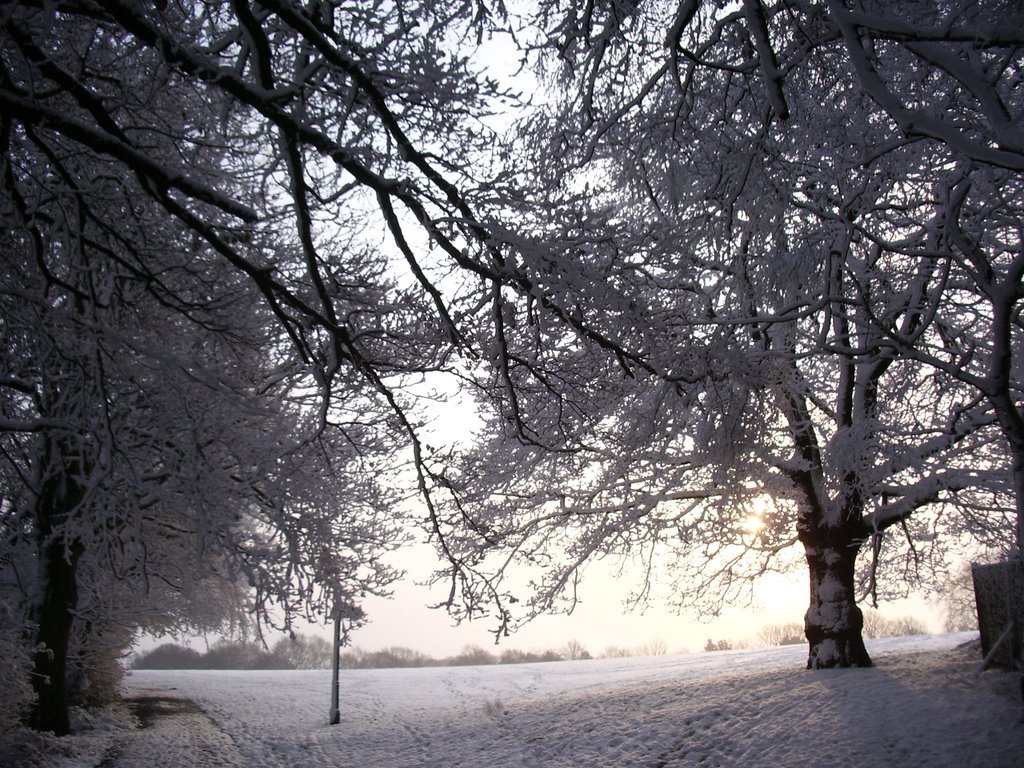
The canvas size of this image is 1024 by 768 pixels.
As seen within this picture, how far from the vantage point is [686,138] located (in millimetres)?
6340

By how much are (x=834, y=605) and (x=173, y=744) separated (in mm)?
9902

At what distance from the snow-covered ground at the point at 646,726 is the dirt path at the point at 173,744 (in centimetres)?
3

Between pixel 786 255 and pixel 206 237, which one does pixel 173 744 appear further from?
pixel 786 255

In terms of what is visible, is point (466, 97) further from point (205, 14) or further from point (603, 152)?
point (603, 152)

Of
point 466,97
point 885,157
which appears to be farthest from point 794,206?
point 466,97

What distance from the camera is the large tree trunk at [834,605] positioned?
423 inches

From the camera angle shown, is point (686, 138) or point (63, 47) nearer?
point (63, 47)

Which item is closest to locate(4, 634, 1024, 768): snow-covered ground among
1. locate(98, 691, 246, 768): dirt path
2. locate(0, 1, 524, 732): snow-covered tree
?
locate(98, 691, 246, 768): dirt path

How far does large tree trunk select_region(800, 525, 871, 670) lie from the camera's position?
1075 cm

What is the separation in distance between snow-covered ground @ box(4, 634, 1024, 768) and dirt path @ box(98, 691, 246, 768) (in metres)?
0.03

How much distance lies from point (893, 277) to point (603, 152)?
11.8ft

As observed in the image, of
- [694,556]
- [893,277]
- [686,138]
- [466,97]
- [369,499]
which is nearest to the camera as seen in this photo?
[466,97]

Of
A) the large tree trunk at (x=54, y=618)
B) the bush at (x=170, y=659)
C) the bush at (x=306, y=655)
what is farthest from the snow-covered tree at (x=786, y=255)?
the bush at (x=170, y=659)

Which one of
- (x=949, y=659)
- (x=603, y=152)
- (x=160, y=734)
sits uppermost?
(x=603, y=152)
